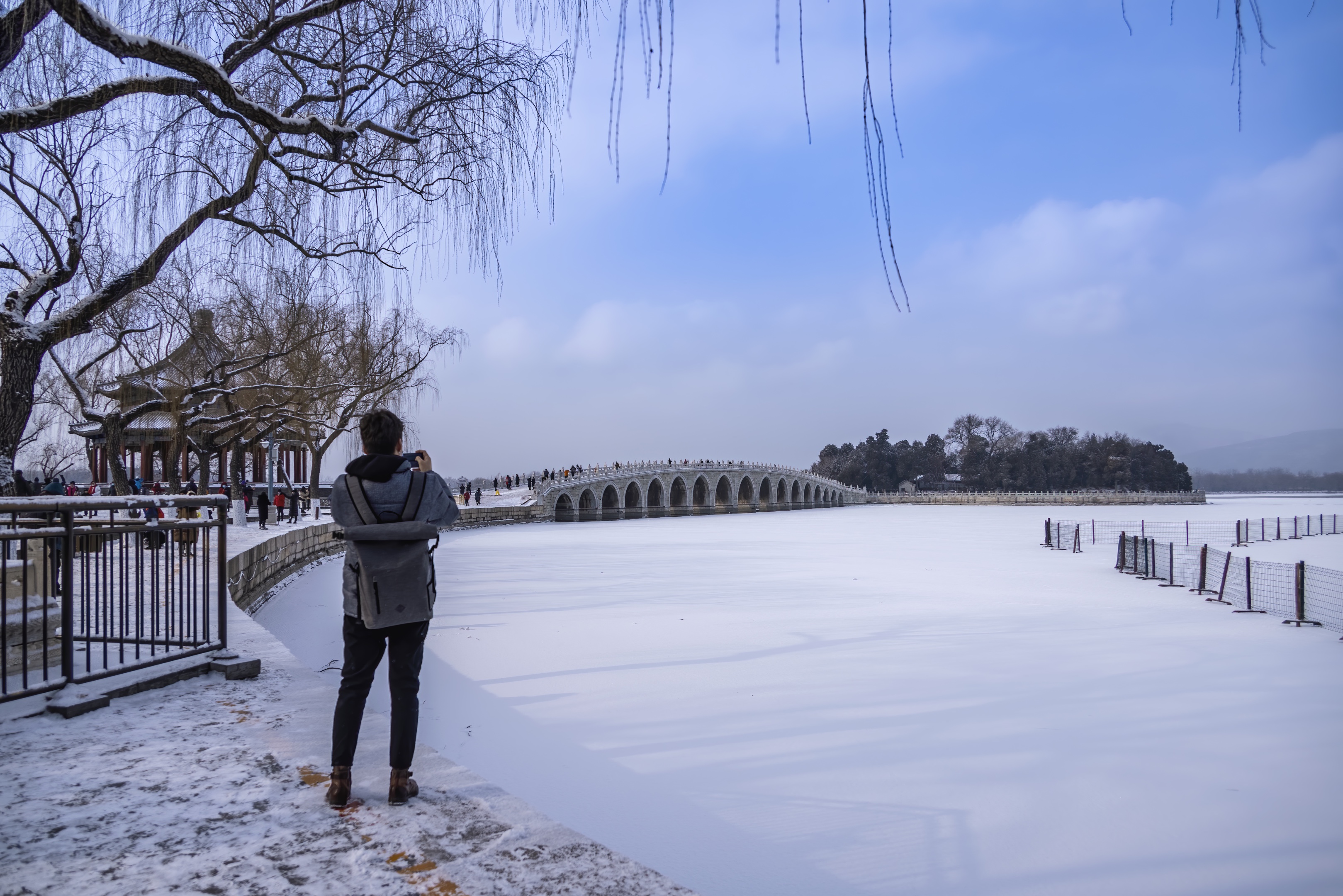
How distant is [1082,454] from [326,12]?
9624 centimetres

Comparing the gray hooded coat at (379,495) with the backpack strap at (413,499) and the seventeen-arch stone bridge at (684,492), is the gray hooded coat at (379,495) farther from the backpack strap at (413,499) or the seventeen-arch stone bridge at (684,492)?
the seventeen-arch stone bridge at (684,492)

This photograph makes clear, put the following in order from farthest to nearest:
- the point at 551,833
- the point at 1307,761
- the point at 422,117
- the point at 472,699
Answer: the point at 472,699, the point at 1307,761, the point at 422,117, the point at 551,833

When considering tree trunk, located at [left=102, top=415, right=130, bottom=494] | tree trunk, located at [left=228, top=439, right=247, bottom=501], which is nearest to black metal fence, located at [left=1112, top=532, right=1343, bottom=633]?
tree trunk, located at [left=102, top=415, right=130, bottom=494]

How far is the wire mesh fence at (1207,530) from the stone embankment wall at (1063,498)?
36145 millimetres

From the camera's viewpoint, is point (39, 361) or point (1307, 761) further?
point (39, 361)

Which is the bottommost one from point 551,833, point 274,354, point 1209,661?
point 1209,661

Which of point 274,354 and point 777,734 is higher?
point 274,354

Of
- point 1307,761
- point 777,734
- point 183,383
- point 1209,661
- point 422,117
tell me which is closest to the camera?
point 422,117

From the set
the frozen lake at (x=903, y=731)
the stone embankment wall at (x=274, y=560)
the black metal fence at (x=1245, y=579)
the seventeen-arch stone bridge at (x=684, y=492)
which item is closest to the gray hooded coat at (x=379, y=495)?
the frozen lake at (x=903, y=731)

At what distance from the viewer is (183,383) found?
16.1 meters

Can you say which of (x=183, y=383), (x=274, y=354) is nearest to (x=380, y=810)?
(x=274, y=354)

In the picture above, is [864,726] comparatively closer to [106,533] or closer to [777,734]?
[777,734]

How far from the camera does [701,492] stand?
60.2 m

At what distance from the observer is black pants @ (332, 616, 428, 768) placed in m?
2.72
